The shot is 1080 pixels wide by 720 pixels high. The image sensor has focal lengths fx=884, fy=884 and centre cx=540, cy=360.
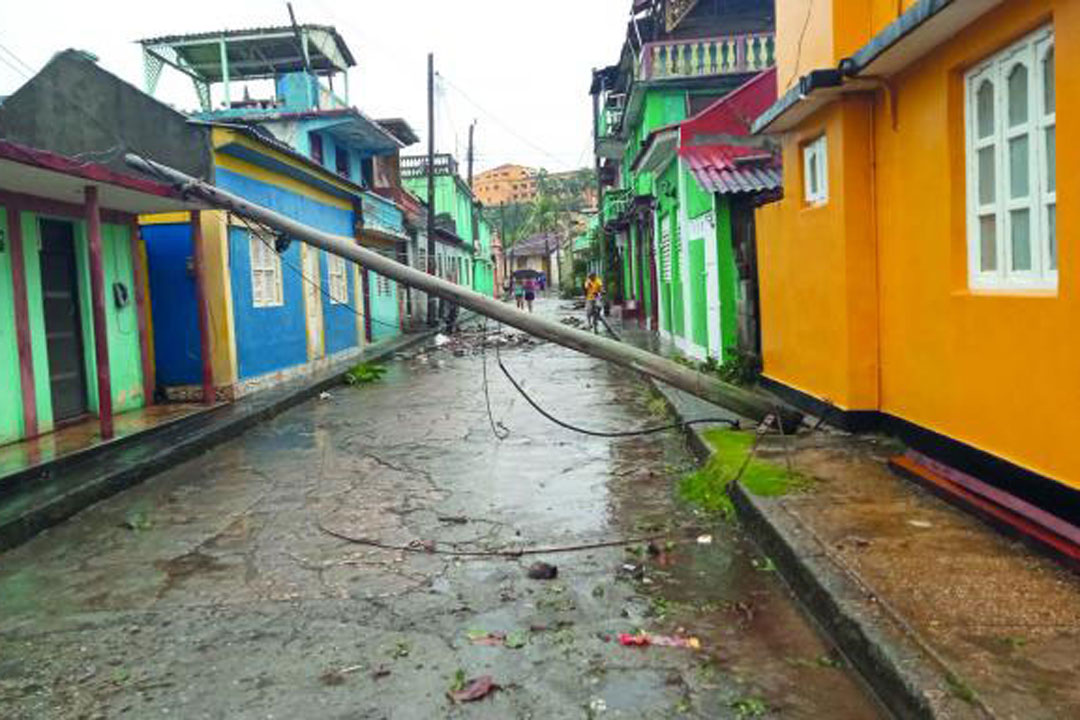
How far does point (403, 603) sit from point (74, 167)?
550cm

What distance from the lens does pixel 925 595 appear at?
3818 mm

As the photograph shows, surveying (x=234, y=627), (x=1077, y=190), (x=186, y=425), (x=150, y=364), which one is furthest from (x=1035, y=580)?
(x=150, y=364)

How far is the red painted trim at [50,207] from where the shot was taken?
8.91m

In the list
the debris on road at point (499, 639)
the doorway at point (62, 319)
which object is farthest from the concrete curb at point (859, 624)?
the doorway at point (62, 319)

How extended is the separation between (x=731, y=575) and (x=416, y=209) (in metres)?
27.9

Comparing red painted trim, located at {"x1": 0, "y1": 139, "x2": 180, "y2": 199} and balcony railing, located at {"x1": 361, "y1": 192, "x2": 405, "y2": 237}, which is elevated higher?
balcony railing, located at {"x1": 361, "y1": 192, "x2": 405, "y2": 237}

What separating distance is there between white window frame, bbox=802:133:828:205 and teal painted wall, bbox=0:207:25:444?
792cm

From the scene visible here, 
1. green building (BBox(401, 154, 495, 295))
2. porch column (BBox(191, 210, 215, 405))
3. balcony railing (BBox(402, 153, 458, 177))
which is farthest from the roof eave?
balcony railing (BBox(402, 153, 458, 177))

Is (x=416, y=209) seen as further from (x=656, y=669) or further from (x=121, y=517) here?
(x=656, y=669)

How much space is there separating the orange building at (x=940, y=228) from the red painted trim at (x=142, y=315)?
7.90 meters

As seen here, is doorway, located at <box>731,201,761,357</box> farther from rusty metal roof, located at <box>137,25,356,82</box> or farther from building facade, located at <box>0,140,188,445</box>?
rusty metal roof, located at <box>137,25,356,82</box>

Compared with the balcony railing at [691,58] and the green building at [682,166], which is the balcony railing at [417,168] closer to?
the green building at [682,166]

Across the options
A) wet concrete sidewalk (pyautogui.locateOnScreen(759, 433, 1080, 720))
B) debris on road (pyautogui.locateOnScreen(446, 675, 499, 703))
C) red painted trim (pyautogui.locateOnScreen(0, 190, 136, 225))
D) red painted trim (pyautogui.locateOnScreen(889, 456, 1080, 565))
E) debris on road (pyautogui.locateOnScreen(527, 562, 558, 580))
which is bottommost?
debris on road (pyautogui.locateOnScreen(446, 675, 499, 703))

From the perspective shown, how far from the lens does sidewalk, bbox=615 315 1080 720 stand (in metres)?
3.00
